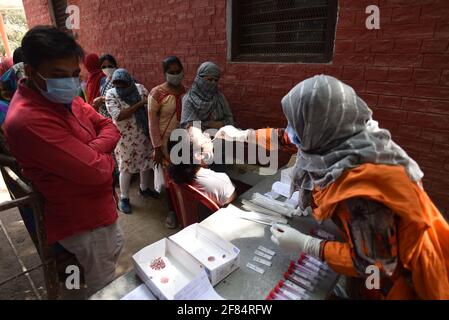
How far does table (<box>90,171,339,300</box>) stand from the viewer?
113 centimetres

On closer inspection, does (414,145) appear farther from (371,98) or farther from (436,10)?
(436,10)

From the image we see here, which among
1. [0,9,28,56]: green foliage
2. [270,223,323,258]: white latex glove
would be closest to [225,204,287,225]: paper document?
[270,223,323,258]: white latex glove

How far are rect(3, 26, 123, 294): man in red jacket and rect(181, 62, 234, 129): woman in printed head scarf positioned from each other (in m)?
1.35

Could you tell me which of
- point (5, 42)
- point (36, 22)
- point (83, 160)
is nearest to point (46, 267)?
point (83, 160)

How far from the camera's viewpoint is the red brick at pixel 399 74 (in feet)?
6.61

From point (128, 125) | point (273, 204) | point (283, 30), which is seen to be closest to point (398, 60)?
point (283, 30)

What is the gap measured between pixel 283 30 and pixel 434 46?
4.25 feet

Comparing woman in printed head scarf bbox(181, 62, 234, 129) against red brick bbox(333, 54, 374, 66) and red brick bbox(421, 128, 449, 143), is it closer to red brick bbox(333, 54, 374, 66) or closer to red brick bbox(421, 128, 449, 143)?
red brick bbox(333, 54, 374, 66)

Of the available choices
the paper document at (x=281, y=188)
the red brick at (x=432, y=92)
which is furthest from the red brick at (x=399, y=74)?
the paper document at (x=281, y=188)

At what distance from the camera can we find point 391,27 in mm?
2010

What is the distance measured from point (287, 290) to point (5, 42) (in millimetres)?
17712

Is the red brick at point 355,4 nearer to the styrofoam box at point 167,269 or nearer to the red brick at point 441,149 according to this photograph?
the red brick at point 441,149

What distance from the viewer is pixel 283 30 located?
268 centimetres

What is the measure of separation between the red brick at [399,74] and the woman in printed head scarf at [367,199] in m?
1.24
